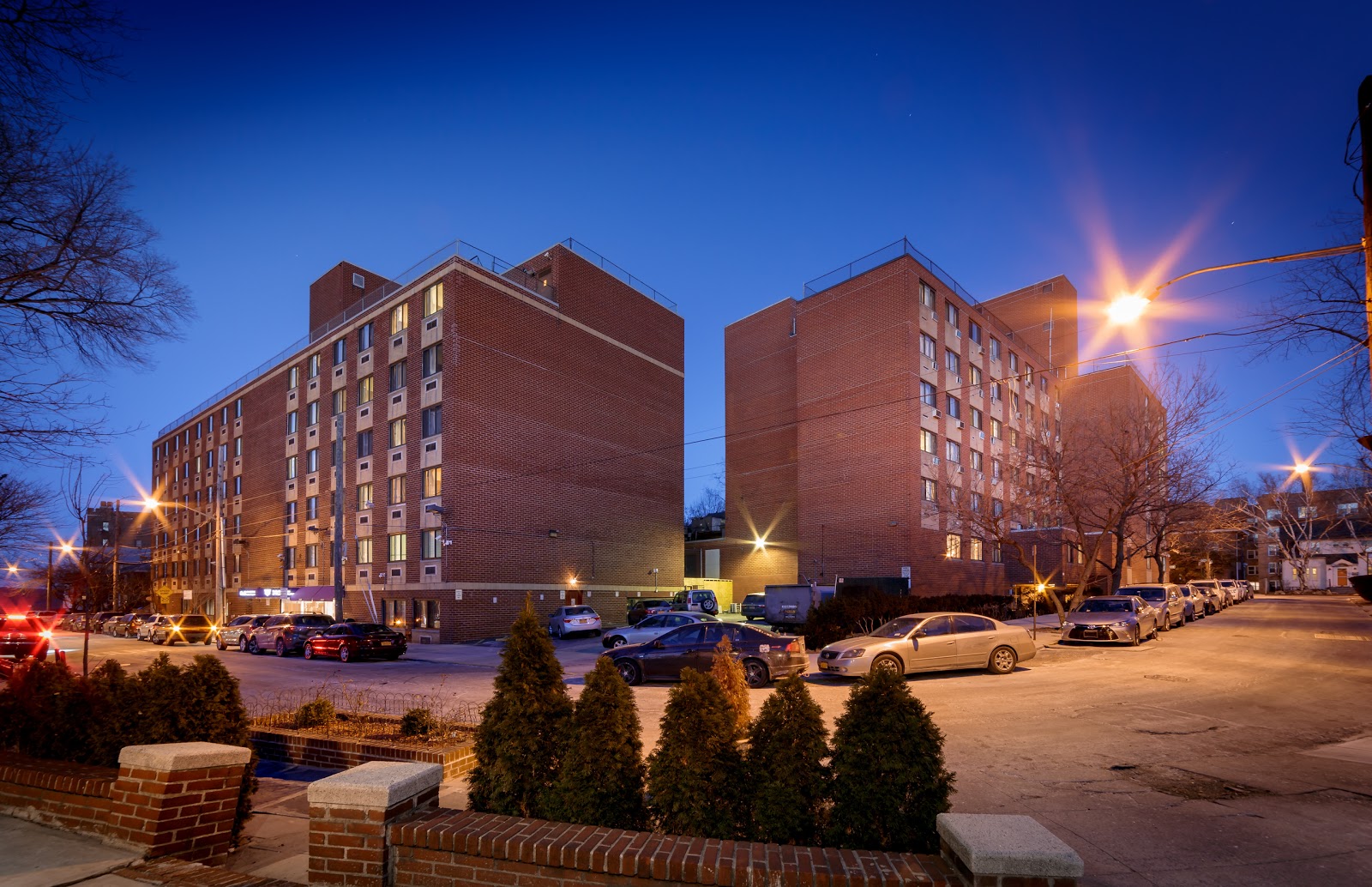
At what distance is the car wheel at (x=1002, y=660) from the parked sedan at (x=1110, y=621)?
776 cm

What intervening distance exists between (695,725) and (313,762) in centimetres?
674

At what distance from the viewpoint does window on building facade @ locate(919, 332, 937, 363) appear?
41.8 metres

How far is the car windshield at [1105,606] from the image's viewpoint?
993 inches

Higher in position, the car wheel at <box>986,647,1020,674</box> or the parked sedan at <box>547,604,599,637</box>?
the car wheel at <box>986,647,1020,674</box>

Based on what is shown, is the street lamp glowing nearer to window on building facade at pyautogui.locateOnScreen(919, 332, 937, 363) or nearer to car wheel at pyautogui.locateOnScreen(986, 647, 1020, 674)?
car wheel at pyautogui.locateOnScreen(986, 647, 1020, 674)

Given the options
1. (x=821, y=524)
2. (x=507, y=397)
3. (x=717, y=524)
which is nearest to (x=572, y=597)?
(x=507, y=397)

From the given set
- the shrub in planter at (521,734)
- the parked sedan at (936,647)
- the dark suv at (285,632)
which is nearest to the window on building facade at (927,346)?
the parked sedan at (936,647)

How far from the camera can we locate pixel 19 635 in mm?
19188

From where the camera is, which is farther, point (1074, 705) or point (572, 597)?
point (572, 597)

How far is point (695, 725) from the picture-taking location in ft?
15.9

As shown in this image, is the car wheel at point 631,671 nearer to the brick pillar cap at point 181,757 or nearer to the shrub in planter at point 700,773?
the brick pillar cap at point 181,757

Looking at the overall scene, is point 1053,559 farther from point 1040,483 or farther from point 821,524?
point 1040,483

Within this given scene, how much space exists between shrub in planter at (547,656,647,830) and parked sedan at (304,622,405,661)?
81.7 feet

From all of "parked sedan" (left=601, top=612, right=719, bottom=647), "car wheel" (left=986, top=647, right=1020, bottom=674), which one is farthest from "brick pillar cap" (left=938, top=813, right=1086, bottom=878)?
"parked sedan" (left=601, top=612, right=719, bottom=647)
